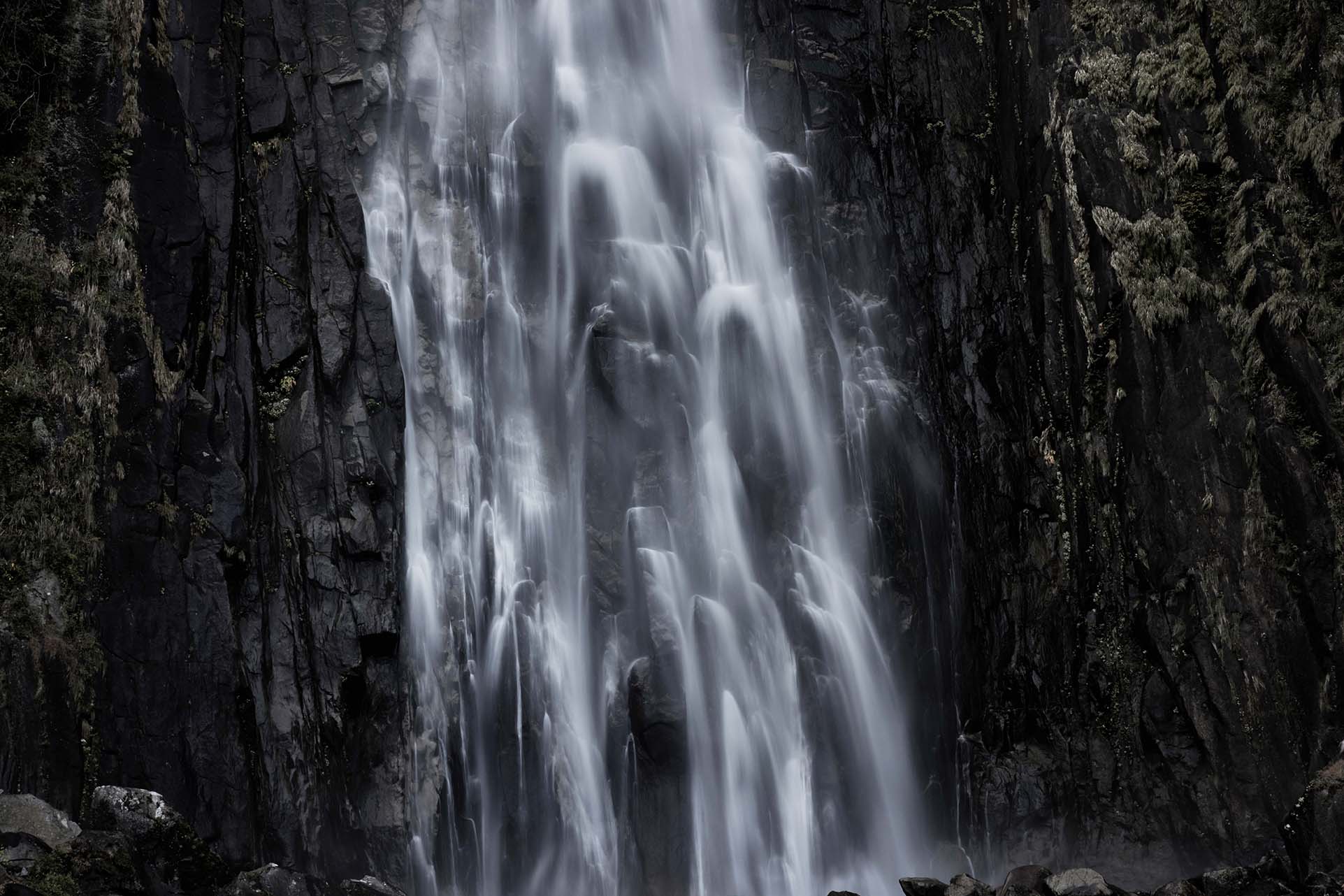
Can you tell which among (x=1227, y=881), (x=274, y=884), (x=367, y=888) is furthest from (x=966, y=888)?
(x=274, y=884)

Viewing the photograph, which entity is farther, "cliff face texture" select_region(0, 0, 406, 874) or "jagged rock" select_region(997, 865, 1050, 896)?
"jagged rock" select_region(997, 865, 1050, 896)

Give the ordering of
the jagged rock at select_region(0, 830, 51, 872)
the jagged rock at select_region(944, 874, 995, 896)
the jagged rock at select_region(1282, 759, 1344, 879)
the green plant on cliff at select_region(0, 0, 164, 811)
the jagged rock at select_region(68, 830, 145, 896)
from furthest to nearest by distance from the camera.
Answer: the jagged rock at select_region(944, 874, 995, 896) → the green plant on cliff at select_region(0, 0, 164, 811) → the jagged rock at select_region(1282, 759, 1344, 879) → the jagged rock at select_region(68, 830, 145, 896) → the jagged rock at select_region(0, 830, 51, 872)

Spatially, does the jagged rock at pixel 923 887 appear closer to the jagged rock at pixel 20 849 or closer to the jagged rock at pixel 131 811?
the jagged rock at pixel 131 811

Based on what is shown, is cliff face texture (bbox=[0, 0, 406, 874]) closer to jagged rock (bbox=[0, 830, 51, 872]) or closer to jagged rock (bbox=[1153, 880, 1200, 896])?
jagged rock (bbox=[0, 830, 51, 872])

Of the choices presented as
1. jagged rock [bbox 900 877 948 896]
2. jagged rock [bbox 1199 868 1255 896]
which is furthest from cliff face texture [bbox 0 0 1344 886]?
jagged rock [bbox 900 877 948 896]

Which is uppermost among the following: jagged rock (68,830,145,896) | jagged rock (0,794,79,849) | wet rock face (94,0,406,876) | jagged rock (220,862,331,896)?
wet rock face (94,0,406,876)

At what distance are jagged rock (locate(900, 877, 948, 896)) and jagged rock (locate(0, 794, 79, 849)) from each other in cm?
856

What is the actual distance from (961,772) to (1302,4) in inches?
440

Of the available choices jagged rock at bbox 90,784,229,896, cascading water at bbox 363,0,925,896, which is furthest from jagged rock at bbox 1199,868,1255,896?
jagged rock at bbox 90,784,229,896

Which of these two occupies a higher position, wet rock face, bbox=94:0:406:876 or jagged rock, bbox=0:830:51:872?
wet rock face, bbox=94:0:406:876

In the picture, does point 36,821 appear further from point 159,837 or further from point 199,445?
point 199,445

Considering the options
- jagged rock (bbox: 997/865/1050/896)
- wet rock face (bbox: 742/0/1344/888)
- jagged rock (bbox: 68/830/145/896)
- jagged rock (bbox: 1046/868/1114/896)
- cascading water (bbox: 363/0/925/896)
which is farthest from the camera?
cascading water (bbox: 363/0/925/896)

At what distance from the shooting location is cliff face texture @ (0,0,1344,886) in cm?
1187

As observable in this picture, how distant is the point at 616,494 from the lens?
15930 mm
